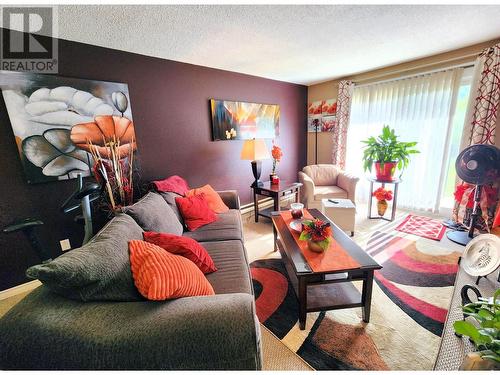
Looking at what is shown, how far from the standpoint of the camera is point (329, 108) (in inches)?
160

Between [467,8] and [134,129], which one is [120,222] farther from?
[467,8]

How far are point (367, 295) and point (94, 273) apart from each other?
1.55 metres

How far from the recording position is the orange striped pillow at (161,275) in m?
0.85

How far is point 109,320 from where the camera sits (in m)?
0.74

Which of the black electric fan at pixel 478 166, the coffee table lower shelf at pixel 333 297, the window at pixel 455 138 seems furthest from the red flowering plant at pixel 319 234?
the window at pixel 455 138

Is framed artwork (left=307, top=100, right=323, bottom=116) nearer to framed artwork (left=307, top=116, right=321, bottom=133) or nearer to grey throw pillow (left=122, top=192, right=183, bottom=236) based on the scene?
framed artwork (left=307, top=116, right=321, bottom=133)

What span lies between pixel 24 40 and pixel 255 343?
2.83m

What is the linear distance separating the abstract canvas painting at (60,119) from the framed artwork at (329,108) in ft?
11.3

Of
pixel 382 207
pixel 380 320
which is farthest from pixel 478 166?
pixel 380 320

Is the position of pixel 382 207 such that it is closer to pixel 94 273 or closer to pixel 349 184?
pixel 349 184

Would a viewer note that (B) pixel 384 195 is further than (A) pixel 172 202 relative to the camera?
Yes

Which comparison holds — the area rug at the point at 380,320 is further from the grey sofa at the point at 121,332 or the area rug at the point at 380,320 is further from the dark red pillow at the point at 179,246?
the grey sofa at the point at 121,332

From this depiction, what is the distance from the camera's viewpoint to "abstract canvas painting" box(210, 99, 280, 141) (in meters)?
3.08

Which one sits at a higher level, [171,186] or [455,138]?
[455,138]
